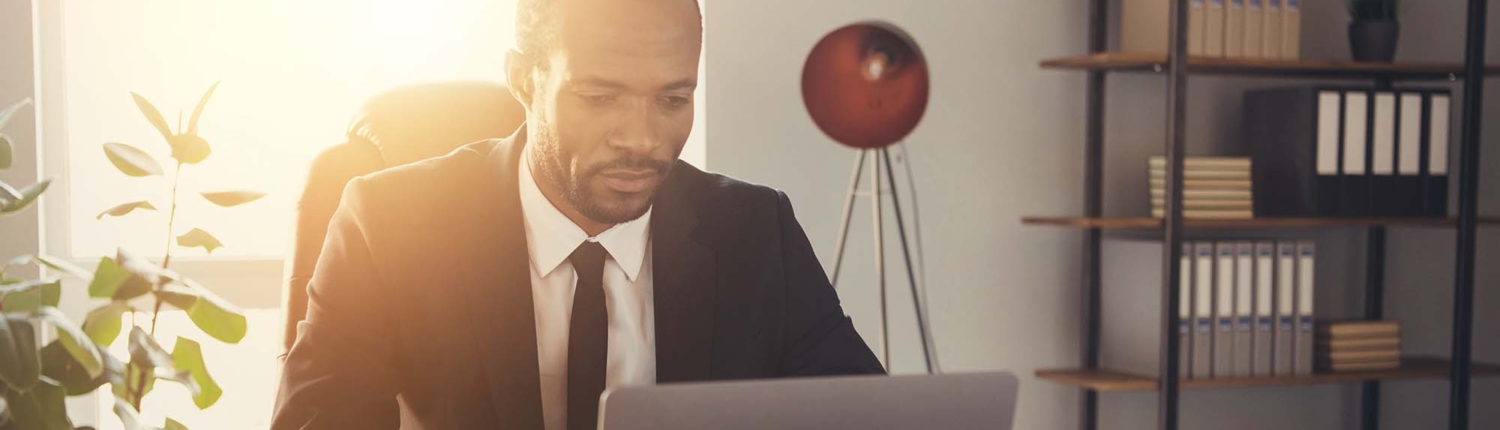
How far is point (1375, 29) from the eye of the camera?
→ 3.48 m

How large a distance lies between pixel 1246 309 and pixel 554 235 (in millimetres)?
2267

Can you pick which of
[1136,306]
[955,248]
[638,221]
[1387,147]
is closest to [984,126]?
[955,248]

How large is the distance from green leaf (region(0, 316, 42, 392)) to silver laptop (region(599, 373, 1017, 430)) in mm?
465

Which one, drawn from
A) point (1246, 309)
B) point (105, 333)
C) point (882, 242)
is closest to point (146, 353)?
point (105, 333)

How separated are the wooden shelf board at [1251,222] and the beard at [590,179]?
183 cm

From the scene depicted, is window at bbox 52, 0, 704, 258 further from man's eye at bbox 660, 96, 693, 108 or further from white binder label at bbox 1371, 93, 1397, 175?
white binder label at bbox 1371, 93, 1397, 175

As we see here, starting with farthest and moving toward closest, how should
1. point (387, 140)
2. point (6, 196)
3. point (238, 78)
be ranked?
point (238, 78) → point (387, 140) → point (6, 196)

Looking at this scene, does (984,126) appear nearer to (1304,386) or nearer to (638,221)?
(1304,386)

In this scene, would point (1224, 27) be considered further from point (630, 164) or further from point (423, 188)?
point (423, 188)

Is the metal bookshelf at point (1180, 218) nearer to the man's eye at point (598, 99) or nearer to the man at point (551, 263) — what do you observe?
the man at point (551, 263)

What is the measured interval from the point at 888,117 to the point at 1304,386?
1815mm

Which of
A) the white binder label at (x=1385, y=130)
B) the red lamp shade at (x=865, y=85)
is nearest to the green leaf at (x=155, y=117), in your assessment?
the red lamp shade at (x=865, y=85)

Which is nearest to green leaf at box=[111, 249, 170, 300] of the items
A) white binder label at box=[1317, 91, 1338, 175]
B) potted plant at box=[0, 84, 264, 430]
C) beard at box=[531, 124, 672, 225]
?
potted plant at box=[0, 84, 264, 430]

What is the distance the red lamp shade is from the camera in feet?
9.34
